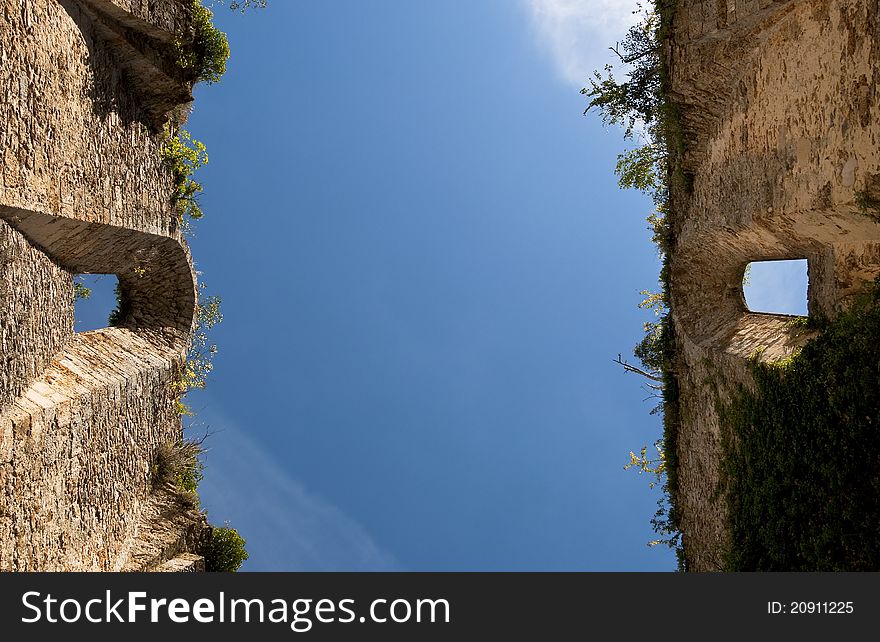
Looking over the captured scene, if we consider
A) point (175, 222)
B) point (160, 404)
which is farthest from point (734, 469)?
point (175, 222)

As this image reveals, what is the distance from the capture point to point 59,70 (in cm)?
501

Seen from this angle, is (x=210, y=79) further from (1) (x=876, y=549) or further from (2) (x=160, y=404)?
(1) (x=876, y=549)

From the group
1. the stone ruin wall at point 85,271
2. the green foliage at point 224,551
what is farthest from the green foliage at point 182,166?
the green foliage at point 224,551

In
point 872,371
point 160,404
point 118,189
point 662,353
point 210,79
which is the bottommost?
point 872,371

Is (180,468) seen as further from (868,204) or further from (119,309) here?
(868,204)

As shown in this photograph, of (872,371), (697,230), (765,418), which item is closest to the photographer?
(872,371)

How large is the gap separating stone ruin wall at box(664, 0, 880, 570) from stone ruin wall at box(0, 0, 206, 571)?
5888mm

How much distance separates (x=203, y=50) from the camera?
7.10 m

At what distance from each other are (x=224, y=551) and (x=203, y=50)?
6.12 metres

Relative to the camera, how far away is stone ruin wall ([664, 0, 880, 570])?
14.0 ft

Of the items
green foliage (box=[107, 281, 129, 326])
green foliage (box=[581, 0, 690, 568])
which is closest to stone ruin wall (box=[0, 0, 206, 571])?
green foliage (box=[107, 281, 129, 326])

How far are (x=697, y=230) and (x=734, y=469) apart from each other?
2.85m

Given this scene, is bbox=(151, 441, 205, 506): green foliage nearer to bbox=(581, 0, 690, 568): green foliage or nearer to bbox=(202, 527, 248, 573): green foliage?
bbox=(202, 527, 248, 573): green foliage
